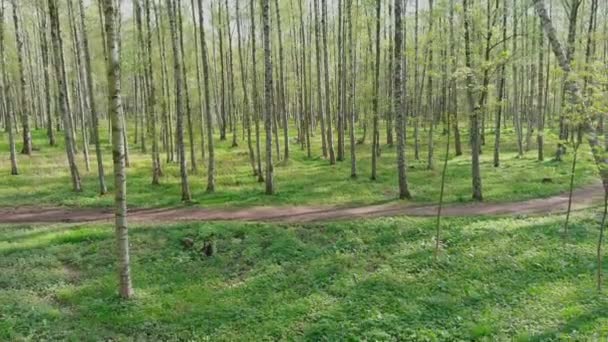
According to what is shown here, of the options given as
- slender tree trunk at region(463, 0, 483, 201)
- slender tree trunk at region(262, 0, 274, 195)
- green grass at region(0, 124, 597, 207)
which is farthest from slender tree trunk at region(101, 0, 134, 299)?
slender tree trunk at region(463, 0, 483, 201)

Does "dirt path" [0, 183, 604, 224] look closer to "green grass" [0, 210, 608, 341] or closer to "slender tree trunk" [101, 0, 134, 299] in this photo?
"green grass" [0, 210, 608, 341]

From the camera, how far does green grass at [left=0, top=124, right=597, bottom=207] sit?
53.0ft

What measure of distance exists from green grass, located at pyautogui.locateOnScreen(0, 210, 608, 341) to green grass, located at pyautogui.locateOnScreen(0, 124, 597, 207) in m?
3.59

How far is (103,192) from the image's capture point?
16.9 metres

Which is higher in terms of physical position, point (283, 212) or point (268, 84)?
point (268, 84)

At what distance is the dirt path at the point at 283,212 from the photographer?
13438 mm

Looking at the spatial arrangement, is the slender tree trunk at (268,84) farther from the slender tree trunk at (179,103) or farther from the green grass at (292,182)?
the slender tree trunk at (179,103)

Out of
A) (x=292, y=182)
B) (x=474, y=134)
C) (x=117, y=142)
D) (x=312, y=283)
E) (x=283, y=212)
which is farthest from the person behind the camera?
(x=292, y=182)

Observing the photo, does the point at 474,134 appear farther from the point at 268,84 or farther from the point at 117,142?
the point at 117,142

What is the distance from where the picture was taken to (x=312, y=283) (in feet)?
31.3

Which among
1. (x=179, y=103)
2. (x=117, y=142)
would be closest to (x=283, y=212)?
(x=179, y=103)

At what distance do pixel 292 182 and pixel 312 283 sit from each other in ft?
34.3

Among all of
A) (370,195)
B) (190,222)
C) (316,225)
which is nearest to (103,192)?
(190,222)

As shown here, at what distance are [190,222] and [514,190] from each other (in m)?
12.6
